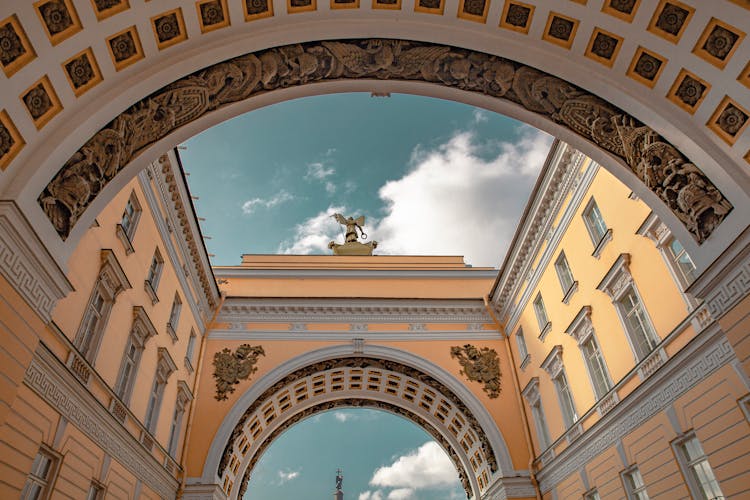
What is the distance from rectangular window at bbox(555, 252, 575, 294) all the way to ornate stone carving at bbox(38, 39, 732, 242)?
7.96m

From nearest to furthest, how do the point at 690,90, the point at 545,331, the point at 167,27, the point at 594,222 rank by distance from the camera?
the point at 690,90, the point at 167,27, the point at 594,222, the point at 545,331

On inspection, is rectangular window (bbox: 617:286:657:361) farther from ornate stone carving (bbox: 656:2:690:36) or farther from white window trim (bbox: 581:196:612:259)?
ornate stone carving (bbox: 656:2:690:36)

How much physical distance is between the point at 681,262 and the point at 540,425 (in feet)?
34.9

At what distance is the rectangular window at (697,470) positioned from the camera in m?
10.2

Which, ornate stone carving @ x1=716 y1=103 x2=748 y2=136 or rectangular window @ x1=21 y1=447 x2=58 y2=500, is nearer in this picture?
ornate stone carving @ x1=716 y1=103 x2=748 y2=136

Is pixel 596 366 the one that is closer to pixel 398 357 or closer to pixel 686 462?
pixel 686 462

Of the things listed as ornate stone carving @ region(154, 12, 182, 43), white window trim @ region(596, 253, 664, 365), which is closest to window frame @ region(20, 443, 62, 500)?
ornate stone carving @ region(154, 12, 182, 43)

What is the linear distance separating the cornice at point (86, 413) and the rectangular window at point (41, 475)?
0.78m

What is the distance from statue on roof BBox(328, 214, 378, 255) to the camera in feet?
100.0

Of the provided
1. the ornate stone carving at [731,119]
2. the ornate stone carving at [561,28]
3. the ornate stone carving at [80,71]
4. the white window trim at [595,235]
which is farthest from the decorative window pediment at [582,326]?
the ornate stone carving at [80,71]

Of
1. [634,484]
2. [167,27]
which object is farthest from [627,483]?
[167,27]

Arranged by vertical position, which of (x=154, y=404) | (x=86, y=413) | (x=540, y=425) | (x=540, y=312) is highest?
(x=540, y=312)

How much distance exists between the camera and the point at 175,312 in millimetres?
18734

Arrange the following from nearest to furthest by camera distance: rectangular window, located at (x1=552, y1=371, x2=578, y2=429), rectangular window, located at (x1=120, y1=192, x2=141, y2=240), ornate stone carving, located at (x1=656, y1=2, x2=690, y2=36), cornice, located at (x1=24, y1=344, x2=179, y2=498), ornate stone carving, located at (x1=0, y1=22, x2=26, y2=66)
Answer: ornate stone carving, located at (x1=0, y1=22, x2=26, y2=66), ornate stone carving, located at (x1=656, y1=2, x2=690, y2=36), cornice, located at (x1=24, y1=344, x2=179, y2=498), rectangular window, located at (x1=120, y1=192, x2=141, y2=240), rectangular window, located at (x1=552, y1=371, x2=578, y2=429)
